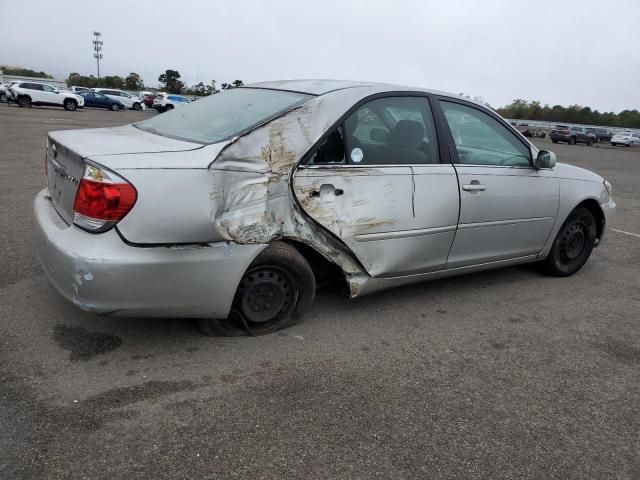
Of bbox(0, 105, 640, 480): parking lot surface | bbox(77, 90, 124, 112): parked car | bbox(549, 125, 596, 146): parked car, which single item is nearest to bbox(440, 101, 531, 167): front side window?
bbox(0, 105, 640, 480): parking lot surface

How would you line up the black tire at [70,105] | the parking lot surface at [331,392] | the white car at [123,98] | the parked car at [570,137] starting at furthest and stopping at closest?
the white car at [123,98] < the parked car at [570,137] < the black tire at [70,105] < the parking lot surface at [331,392]

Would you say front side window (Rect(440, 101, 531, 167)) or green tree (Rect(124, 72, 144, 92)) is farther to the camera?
green tree (Rect(124, 72, 144, 92))

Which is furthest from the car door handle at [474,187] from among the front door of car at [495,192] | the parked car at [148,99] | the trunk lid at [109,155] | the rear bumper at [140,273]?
the parked car at [148,99]

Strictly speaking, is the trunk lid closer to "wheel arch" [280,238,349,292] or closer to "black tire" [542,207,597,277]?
"wheel arch" [280,238,349,292]

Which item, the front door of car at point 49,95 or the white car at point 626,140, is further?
the white car at point 626,140

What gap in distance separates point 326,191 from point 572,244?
2854mm

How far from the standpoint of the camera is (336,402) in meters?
2.64

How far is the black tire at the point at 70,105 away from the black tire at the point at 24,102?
2.05 metres

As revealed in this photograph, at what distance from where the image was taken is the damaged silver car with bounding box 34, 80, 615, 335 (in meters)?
2.67

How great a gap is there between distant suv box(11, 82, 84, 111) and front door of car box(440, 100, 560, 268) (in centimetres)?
3574

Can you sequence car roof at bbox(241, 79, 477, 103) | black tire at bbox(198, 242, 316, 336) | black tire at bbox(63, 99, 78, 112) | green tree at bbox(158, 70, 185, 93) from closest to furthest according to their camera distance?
1. black tire at bbox(198, 242, 316, 336)
2. car roof at bbox(241, 79, 477, 103)
3. black tire at bbox(63, 99, 78, 112)
4. green tree at bbox(158, 70, 185, 93)

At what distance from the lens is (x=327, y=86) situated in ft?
11.7

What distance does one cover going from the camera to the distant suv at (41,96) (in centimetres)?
3300

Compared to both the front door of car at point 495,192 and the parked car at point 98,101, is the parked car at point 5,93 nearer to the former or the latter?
the parked car at point 98,101
